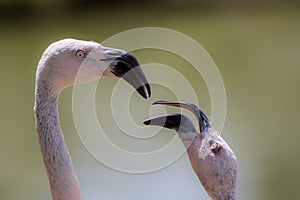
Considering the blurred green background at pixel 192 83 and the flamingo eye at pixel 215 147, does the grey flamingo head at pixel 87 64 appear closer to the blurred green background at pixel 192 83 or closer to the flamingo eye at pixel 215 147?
the flamingo eye at pixel 215 147

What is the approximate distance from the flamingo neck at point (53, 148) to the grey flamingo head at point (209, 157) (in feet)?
1.13

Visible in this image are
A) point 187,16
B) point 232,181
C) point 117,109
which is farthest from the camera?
point 187,16

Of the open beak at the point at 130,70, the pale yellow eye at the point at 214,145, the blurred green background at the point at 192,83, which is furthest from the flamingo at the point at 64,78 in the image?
the blurred green background at the point at 192,83

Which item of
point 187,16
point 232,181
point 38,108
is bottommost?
point 187,16

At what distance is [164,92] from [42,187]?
2.44 metres

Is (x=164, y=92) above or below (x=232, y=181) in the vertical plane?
below

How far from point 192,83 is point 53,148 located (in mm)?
6301

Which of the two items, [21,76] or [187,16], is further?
[187,16]

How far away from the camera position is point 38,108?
8.71 ft

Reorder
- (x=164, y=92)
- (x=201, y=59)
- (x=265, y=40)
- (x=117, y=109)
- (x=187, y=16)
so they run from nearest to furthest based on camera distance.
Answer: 1. (x=117, y=109)
2. (x=164, y=92)
3. (x=201, y=59)
4. (x=265, y=40)
5. (x=187, y=16)

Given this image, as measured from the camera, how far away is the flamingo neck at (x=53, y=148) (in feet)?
8.59

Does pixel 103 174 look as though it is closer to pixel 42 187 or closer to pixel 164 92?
pixel 42 187

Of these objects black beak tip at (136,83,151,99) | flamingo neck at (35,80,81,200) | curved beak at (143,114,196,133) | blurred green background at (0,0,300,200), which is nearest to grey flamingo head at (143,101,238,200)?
curved beak at (143,114,196,133)

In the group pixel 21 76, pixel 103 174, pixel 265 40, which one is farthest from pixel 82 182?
pixel 265 40
